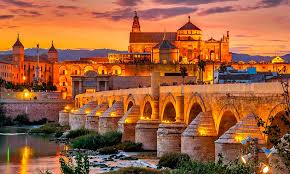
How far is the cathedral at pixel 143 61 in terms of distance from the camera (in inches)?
3856

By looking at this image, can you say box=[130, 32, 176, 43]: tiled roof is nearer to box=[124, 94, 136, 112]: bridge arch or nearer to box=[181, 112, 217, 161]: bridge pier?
box=[124, 94, 136, 112]: bridge arch

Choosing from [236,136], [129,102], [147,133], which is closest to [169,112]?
[147,133]

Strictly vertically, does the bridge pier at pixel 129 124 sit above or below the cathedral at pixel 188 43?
below

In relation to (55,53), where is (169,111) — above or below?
below

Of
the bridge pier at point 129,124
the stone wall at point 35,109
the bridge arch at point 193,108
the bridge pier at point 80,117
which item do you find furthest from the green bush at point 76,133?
the stone wall at point 35,109

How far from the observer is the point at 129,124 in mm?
38219

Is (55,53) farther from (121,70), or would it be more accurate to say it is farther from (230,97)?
(230,97)

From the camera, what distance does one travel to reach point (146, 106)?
127 ft

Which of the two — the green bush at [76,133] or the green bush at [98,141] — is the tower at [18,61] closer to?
the green bush at [76,133]

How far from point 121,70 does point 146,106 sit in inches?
2460

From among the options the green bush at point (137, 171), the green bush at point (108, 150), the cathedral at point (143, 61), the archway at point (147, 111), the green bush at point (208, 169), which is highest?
the cathedral at point (143, 61)

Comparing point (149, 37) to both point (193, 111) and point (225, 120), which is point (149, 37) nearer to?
point (193, 111)

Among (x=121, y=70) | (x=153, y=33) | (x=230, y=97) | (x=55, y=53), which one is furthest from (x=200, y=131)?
(x=55, y=53)

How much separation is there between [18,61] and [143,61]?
23.3 m
